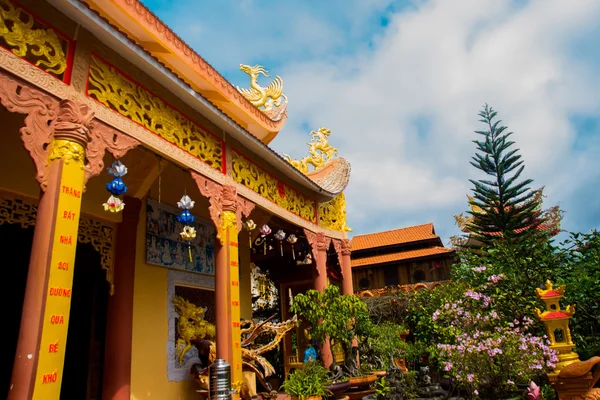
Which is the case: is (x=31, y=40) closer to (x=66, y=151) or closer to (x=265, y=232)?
(x=66, y=151)

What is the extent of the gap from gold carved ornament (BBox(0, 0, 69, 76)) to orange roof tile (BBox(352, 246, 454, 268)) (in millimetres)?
21274

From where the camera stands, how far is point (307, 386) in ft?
19.9

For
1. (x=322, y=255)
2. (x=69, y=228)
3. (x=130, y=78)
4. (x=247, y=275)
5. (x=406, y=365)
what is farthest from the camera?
(x=406, y=365)

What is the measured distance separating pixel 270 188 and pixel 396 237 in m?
19.3

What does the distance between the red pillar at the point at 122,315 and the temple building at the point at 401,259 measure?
18.2m

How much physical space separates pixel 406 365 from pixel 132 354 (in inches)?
343

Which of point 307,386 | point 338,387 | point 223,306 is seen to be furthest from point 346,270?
point 223,306

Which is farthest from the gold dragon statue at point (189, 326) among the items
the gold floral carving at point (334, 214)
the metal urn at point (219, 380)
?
the metal urn at point (219, 380)

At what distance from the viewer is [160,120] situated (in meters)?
4.98

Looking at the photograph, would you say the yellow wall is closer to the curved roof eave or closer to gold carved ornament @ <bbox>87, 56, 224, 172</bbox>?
gold carved ornament @ <bbox>87, 56, 224, 172</bbox>

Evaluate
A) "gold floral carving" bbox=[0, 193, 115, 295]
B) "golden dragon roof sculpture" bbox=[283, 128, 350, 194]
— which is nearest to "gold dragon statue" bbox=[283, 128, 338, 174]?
"golden dragon roof sculpture" bbox=[283, 128, 350, 194]

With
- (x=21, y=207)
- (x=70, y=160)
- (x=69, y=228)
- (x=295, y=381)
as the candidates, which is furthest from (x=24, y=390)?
(x=295, y=381)

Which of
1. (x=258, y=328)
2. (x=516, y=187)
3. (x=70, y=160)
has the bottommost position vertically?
(x=258, y=328)

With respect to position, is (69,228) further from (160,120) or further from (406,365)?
(406,365)
